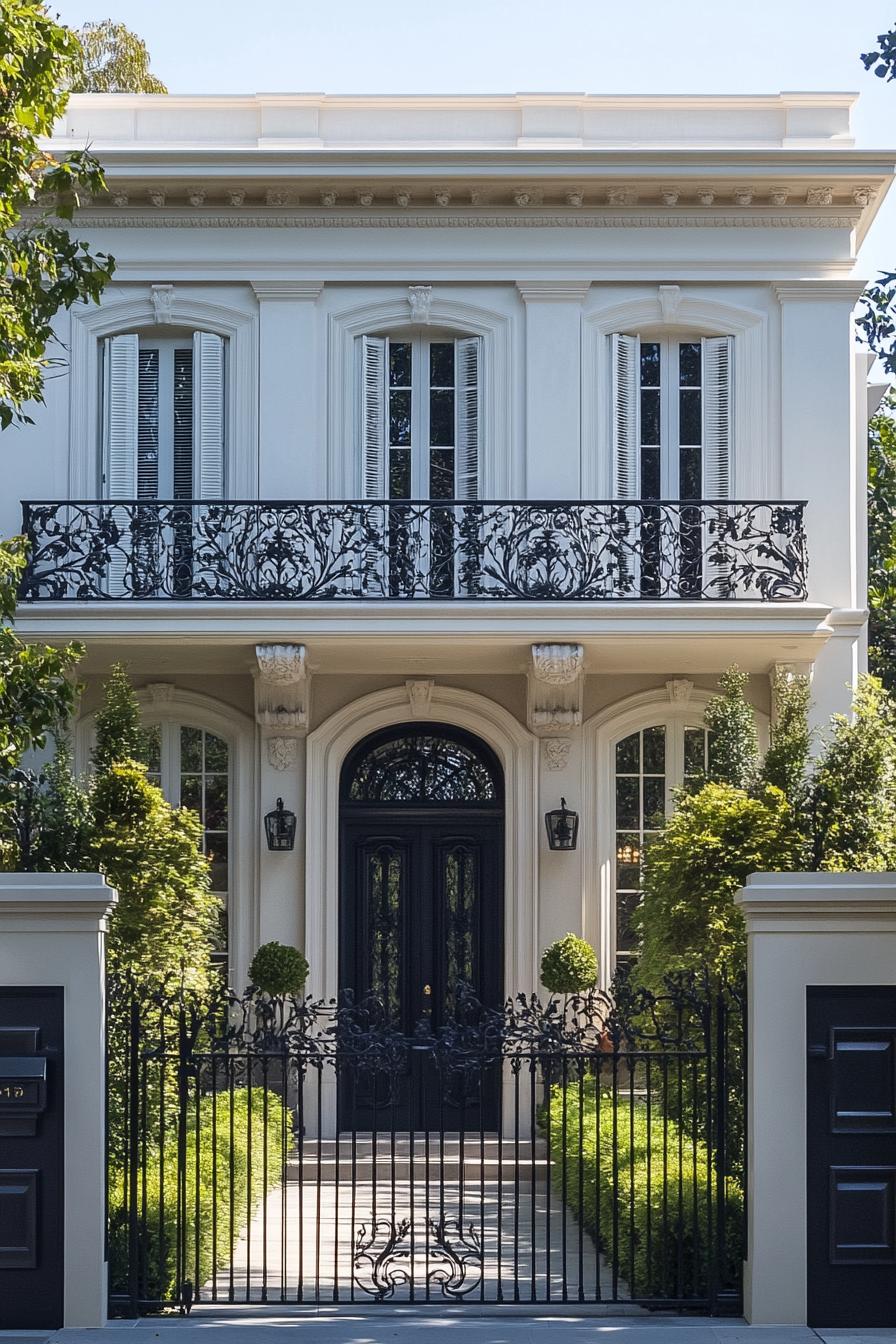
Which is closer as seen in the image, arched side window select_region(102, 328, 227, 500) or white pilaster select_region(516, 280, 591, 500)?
white pilaster select_region(516, 280, 591, 500)

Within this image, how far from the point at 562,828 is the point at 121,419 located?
5940 mm

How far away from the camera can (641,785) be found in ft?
57.8

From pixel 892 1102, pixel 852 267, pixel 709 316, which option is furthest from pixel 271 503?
pixel 892 1102

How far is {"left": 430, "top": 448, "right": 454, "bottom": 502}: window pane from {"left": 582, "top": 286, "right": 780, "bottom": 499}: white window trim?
1352 mm

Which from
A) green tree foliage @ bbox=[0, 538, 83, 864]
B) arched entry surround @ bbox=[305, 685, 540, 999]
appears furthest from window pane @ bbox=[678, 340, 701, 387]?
green tree foliage @ bbox=[0, 538, 83, 864]

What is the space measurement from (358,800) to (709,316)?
5954 millimetres

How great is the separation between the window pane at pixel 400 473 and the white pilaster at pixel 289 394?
72 centimetres

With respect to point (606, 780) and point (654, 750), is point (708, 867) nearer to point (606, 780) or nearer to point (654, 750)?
point (606, 780)

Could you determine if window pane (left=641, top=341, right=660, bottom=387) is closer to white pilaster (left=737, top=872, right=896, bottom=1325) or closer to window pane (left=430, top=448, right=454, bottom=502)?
window pane (left=430, top=448, right=454, bottom=502)

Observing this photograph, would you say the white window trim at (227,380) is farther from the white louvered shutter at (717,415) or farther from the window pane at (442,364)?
the white louvered shutter at (717,415)

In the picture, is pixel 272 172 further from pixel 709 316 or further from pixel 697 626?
pixel 697 626

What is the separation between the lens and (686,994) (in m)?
9.58

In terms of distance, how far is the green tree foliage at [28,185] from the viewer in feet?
32.7

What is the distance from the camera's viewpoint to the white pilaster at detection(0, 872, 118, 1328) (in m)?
8.93
